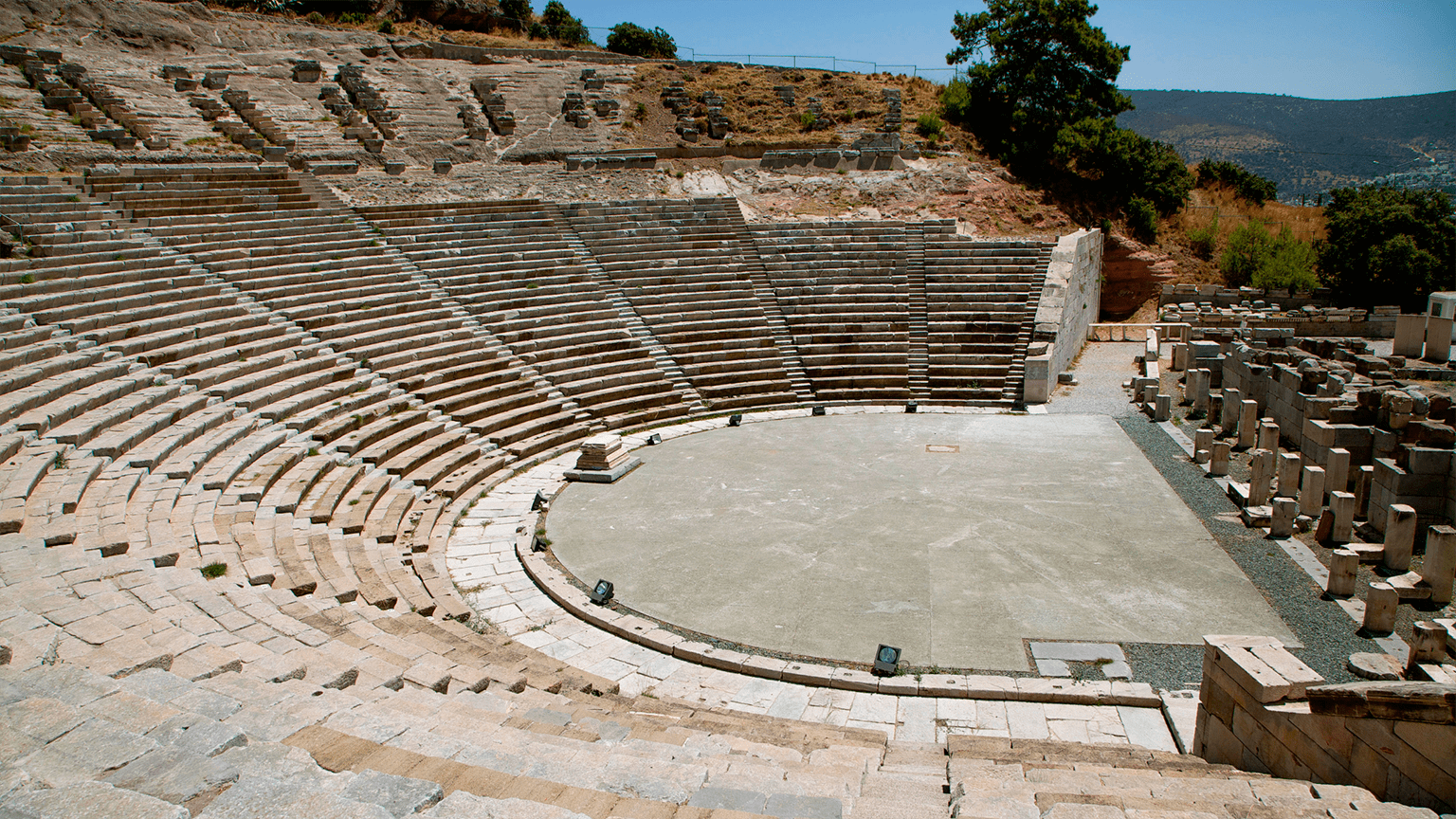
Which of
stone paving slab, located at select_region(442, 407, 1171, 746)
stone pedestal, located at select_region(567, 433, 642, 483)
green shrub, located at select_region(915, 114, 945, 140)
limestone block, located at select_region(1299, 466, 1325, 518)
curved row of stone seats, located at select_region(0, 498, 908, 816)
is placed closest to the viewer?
curved row of stone seats, located at select_region(0, 498, 908, 816)

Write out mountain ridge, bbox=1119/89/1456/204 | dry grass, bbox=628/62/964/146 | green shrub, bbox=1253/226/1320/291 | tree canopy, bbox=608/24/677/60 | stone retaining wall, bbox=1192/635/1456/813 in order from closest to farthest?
stone retaining wall, bbox=1192/635/1456/813 < dry grass, bbox=628/62/964/146 < green shrub, bbox=1253/226/1320/291 < tree canopy, bbox=608/24/677/60 < mountain ridge, bbox=1119/89/1456/204

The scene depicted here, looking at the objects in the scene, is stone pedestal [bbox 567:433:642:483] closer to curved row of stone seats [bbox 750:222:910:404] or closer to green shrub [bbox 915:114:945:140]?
curved row of stone seats [bbox 750:222:910:404]

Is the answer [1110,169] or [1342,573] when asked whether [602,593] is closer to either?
[1342,573]

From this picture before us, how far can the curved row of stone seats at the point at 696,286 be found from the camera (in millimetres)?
19188

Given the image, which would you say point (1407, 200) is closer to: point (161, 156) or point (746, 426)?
point (746, 426)

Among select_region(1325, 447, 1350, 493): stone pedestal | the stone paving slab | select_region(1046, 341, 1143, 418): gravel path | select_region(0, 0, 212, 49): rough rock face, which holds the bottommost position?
the stone paving slab

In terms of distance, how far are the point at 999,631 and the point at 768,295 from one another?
13.4 m

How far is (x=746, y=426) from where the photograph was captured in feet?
57.1

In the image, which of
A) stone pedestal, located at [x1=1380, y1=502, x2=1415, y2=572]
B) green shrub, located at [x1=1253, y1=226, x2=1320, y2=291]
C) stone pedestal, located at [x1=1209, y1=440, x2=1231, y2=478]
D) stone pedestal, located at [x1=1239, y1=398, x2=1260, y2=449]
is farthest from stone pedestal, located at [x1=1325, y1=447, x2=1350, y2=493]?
green shrub, located at [x1=1253, y1=226, x2=1320, y2=291]

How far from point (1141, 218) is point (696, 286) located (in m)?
18.5

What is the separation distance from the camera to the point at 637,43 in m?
42.2

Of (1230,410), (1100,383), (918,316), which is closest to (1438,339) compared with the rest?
(1100,383)

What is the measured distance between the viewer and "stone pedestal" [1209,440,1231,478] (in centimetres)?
1375

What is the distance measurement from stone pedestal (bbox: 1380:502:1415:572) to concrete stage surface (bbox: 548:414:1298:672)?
1840 millimetres
